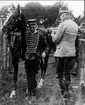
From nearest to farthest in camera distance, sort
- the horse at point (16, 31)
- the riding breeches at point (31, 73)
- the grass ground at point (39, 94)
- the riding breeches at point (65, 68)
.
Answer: the riding breeches at point (65, 68) → the grass ground at point (39, 94) → the horse at point (16, 31) → the riding breeches at point (31, 73)

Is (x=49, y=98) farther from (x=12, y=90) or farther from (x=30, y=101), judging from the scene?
(x=12, y=90)

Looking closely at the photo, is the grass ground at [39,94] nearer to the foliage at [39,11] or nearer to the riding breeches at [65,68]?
the riding breeches at [65,68]

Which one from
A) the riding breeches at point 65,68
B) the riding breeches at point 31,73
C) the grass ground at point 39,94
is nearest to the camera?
the riding breeches at point 65,68

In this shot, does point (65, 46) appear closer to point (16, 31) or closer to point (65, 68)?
point (65, 68)

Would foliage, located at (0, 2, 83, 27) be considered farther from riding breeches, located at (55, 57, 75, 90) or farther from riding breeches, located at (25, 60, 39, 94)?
riding breeches, located at (55, 57, 75, 90)

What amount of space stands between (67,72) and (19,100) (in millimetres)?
1362

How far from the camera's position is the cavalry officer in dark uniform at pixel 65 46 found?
606 centimetres

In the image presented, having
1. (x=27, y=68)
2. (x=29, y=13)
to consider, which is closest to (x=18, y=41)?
(x=27, y=68)

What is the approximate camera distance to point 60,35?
19.9ft

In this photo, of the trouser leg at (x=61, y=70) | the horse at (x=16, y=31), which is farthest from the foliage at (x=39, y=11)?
the trouser leg at (x=61, y=70)

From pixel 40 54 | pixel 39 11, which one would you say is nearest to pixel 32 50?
pixel 40 54

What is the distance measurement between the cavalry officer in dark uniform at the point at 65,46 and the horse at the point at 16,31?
36.2 inches

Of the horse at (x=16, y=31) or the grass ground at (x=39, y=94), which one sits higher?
the horse at (x=16, y=31)

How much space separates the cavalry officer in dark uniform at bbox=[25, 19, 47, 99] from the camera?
21.2 ft
